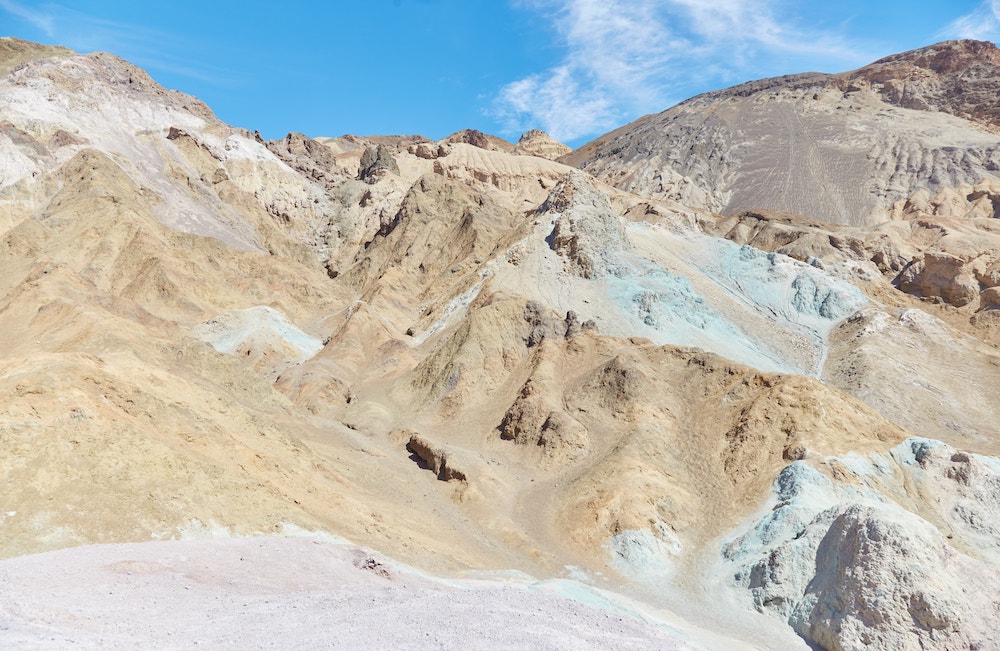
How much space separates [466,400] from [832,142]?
4045 inches

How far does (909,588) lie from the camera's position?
1905 cm

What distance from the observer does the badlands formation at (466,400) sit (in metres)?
15.8

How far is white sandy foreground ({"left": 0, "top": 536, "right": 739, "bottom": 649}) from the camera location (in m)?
10.7

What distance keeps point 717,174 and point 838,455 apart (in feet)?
325

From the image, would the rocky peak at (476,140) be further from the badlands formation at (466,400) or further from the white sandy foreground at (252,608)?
the white sandy foreground at (252,608)

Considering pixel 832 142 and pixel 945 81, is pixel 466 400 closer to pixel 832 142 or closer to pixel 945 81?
pixel 832 142

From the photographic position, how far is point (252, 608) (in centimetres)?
1274

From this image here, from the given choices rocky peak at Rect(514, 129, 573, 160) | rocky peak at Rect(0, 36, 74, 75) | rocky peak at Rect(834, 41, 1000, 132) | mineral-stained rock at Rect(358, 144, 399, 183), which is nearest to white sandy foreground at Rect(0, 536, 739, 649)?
mineral-stained rock at Rect(358, 144, 399, 183)

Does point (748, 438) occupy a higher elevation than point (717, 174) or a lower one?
lower

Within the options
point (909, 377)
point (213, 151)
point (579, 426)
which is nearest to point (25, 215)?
point (213, 151)

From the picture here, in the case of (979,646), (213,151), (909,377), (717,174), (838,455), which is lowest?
(979,646)

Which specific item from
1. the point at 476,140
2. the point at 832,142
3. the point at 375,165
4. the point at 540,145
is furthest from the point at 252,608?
the point at 540,145

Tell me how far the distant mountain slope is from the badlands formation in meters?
1.60

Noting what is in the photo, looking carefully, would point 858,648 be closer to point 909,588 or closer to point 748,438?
point 909,588
